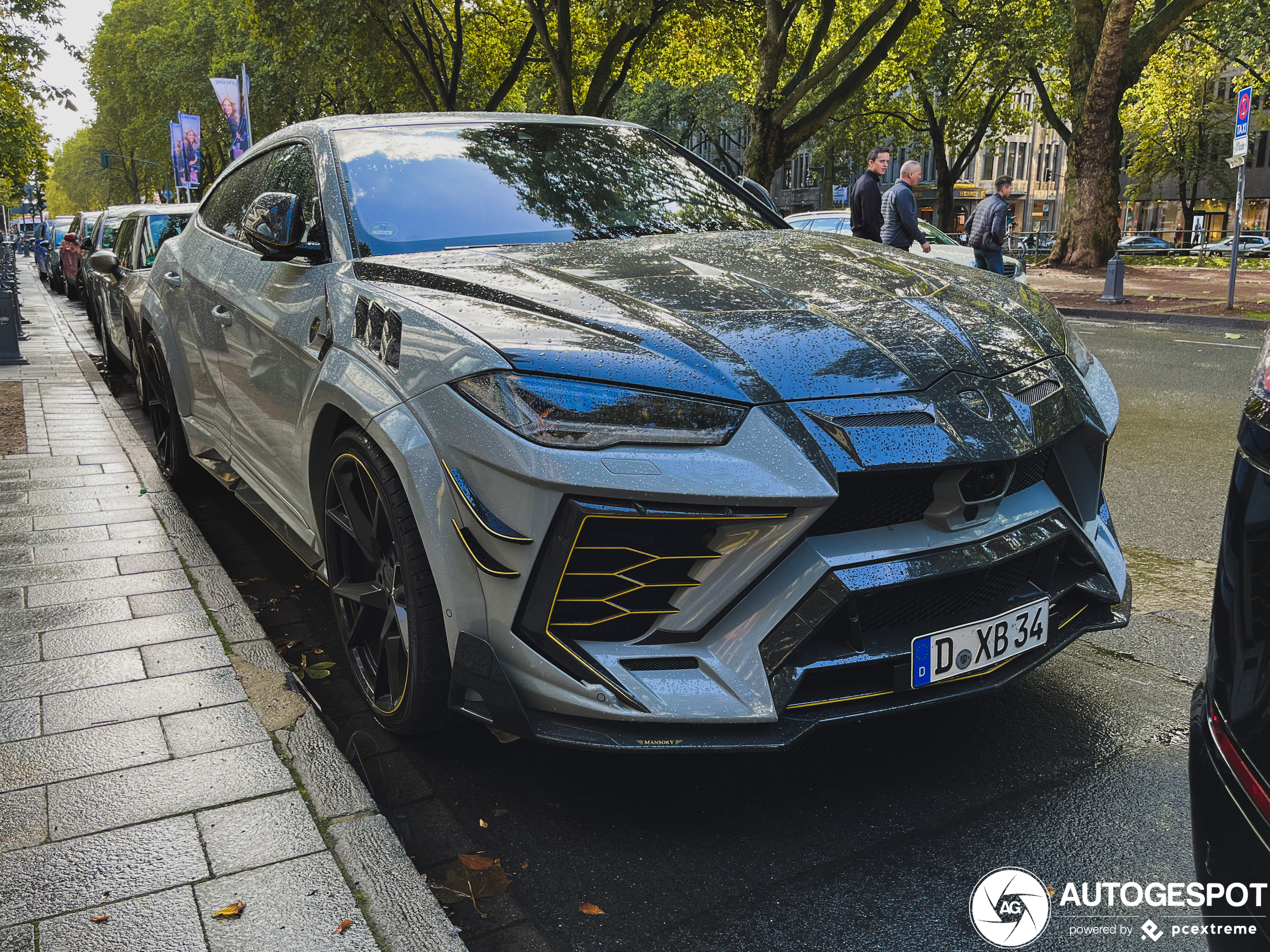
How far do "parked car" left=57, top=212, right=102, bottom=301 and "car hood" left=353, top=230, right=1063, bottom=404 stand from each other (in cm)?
1721

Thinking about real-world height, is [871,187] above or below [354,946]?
above

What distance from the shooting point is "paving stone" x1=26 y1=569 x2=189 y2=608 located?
4217 mm

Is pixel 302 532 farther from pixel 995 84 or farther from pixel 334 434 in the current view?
pixel 995 84

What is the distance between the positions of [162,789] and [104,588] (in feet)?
5.99

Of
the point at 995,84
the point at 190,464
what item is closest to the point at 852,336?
the point at 190,464

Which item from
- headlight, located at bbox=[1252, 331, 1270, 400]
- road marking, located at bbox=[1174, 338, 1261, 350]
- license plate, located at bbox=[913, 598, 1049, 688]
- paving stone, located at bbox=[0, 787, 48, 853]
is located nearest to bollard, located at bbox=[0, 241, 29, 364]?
paving stone, located at bbox=[0, 787, 48, 853]

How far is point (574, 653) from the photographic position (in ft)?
7.77

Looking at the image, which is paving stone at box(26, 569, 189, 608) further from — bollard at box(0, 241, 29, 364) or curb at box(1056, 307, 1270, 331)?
curb at box(1056, 307, 1270, 331)

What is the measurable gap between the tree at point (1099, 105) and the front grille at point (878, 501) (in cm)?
2288

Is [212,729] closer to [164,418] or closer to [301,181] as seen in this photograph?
[301,181]

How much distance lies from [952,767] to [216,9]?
50510mm

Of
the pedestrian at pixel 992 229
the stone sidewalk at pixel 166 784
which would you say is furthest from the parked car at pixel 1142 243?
the stone sidewalk at pixel 166 784

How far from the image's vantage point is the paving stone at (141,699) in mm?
3199

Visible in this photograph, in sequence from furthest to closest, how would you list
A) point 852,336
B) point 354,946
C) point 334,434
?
point 334,434, point 852,336, point 354,946
